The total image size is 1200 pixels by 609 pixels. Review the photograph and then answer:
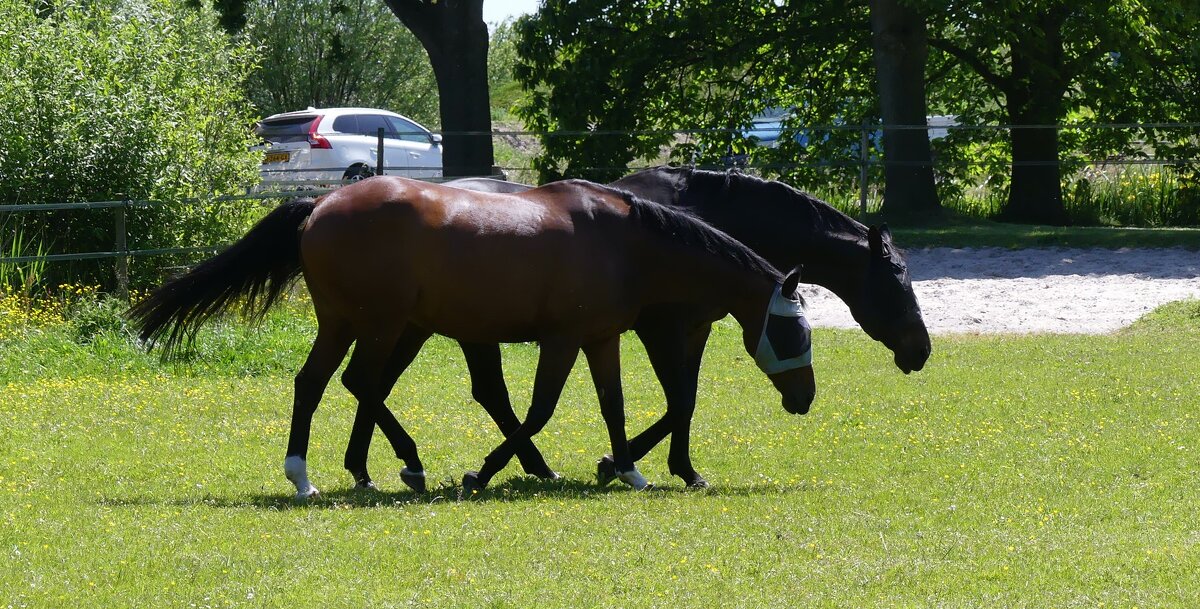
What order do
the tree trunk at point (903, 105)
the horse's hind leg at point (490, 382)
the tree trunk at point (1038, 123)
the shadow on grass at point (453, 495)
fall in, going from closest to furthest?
the shadow on grass at point (453, 495)
the horse's hind leg at point (490, 382)
the tree trunk at point (903, 105)
the tree trunk at point (1038, 123)

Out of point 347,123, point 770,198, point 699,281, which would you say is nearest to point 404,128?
point 347,123

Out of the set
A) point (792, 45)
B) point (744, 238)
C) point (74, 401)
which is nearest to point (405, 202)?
point (744, 238)

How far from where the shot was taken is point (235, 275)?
8102 mm

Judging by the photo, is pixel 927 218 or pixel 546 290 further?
pixel 927 218

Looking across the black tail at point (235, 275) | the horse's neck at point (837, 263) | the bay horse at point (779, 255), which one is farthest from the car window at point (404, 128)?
the black tail at point (235, 275)

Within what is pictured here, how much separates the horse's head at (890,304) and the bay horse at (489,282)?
0.80 m

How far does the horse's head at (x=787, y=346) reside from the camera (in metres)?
8.25

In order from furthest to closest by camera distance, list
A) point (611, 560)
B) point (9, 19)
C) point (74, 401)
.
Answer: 1. point (9, 19)
2. point (74, 401)
3. point (611, 560)

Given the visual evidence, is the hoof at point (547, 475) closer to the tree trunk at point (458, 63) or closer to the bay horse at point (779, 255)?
the bay horse at point (779, 255)

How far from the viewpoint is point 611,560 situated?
6.03m

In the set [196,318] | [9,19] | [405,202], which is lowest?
[196,318]

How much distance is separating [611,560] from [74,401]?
619cm

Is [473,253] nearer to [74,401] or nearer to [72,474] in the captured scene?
[72,474]

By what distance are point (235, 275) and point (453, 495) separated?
174 cm
